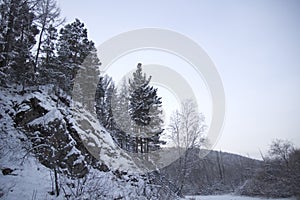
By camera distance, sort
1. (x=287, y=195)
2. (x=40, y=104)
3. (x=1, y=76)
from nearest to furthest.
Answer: (x=40, y=104), (x=1, y=76), (x=287, y=195)

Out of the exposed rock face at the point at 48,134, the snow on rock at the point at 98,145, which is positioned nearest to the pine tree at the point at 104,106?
the snow on rock at the point at 98,145

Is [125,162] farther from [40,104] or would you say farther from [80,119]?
[40,104]

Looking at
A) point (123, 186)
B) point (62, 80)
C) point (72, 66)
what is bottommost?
point (123, 186)

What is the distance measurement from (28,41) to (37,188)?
14842 mm

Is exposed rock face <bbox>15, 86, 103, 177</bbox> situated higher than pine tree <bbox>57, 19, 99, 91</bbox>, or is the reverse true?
pine tree <bbox>57, 19, 99, 91</bbox>

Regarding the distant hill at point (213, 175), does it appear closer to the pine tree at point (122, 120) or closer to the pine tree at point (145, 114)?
the pine tree at point (145, 114)

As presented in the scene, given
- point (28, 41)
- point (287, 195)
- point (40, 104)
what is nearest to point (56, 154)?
point (40, 104)

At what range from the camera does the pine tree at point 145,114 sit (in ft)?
71.9

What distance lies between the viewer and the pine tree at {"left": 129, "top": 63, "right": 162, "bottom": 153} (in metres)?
21.9

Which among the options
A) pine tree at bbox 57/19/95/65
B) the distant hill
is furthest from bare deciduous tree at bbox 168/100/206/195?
pine tree at bbox 57/19/95/65

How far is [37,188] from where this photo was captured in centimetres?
823

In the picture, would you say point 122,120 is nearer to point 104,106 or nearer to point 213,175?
point 104,106

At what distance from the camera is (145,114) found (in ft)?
72.0

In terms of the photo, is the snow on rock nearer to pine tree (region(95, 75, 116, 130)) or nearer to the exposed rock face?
the exposed rock face
